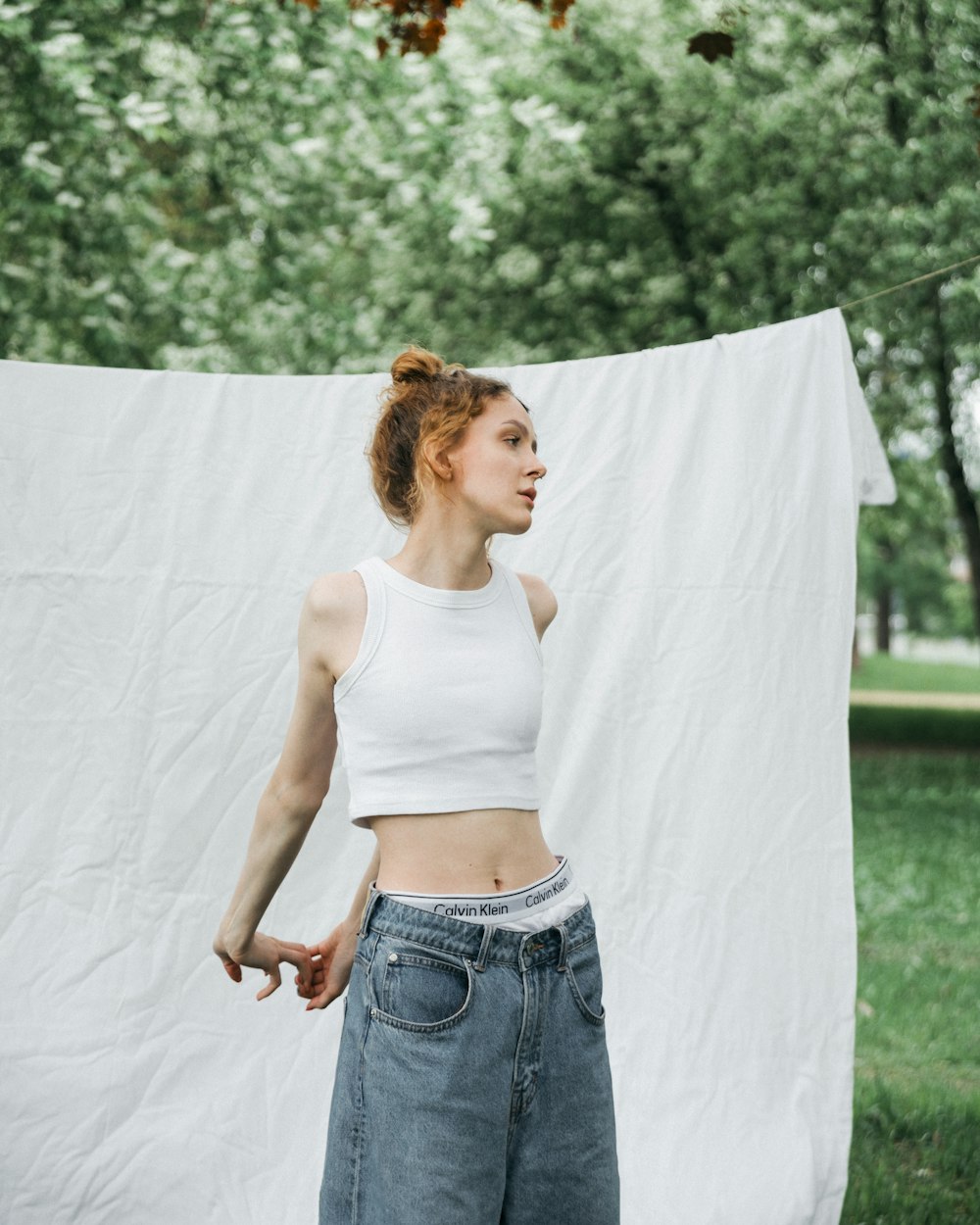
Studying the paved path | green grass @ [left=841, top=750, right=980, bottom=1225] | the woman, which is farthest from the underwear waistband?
the paved path

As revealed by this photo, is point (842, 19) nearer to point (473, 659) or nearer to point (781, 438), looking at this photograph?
point (781, 438)

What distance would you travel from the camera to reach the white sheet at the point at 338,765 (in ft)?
8.80

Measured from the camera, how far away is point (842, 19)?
9789mm

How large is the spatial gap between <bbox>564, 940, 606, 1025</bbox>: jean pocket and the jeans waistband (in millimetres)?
15

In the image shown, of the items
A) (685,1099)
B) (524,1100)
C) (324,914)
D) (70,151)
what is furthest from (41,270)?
(524,1100)

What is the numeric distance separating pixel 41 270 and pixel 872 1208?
251 inches

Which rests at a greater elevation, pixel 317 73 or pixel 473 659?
pixel 317 73

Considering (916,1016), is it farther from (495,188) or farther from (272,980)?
(495,188)

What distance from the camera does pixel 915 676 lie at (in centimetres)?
3045

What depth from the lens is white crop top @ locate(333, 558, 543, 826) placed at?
5.58 feet

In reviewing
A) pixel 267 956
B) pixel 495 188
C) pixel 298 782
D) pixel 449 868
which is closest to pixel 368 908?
pixel 449 868

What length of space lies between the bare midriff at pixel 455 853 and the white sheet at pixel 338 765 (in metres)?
1.09

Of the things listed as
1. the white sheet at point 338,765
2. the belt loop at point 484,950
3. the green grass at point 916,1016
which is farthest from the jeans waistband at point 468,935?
the green grass at point 916,1016

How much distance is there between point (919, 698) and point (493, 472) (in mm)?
22706
